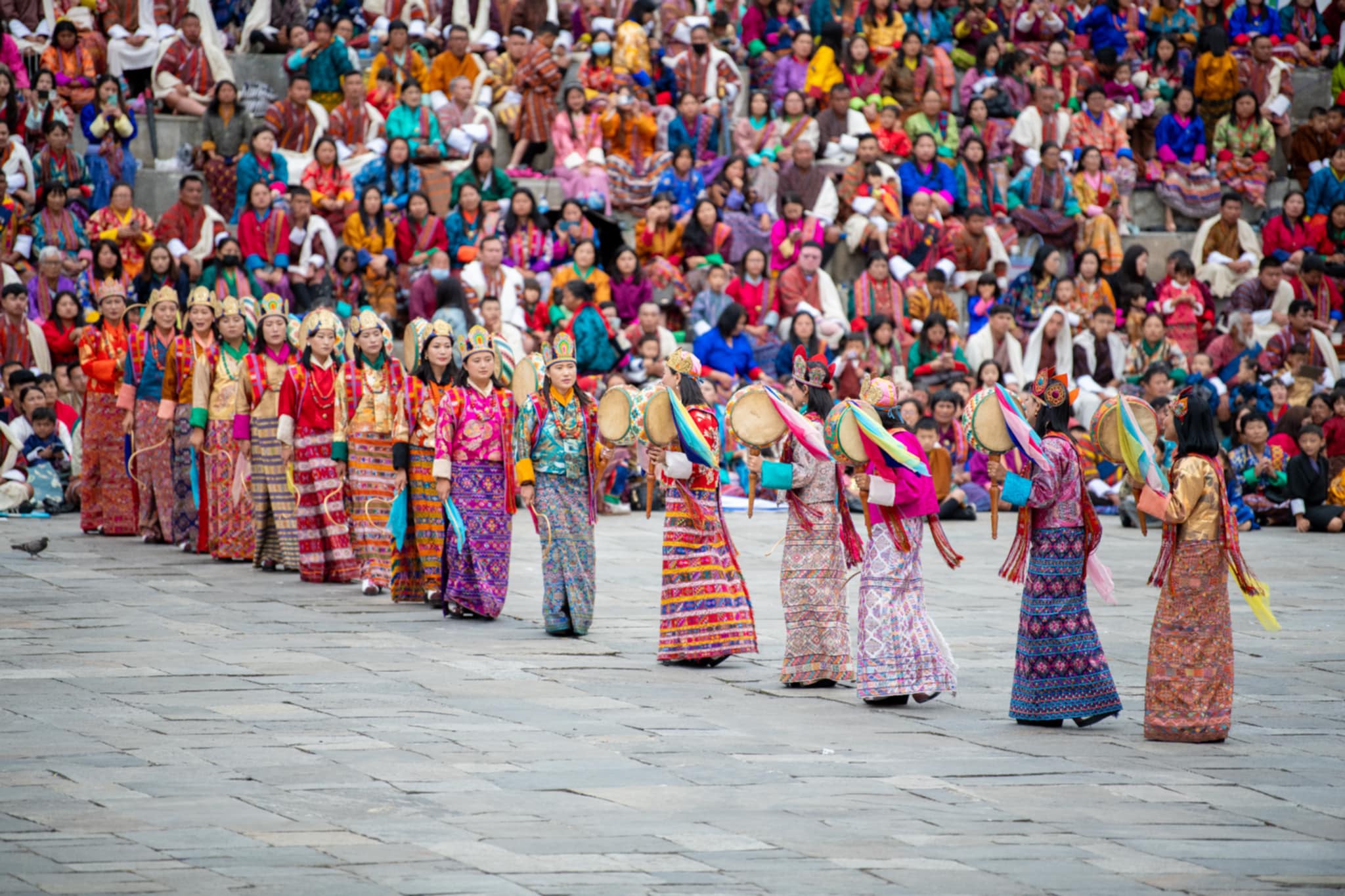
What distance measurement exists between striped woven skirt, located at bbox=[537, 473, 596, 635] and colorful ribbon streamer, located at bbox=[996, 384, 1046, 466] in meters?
2.92

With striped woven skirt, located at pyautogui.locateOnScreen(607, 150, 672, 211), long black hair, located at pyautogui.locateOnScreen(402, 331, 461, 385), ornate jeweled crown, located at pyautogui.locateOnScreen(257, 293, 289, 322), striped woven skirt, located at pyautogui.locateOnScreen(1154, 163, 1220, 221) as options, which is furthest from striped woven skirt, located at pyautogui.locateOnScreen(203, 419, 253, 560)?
striped woven skirt, located at pyautogui.locateOnScreen(1154, 163, 1220, 221)

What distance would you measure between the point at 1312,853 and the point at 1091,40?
17.1 m

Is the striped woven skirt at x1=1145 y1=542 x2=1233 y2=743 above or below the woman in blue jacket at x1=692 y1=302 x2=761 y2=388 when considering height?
below

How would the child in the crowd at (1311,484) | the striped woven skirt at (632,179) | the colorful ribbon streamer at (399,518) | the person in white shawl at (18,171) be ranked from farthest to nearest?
the striped woven skirt at (632,179) < the person in white shawl at (18,171) < the child in the crowd at (1311,484) < the colorful ribbon streamer at (399,518)

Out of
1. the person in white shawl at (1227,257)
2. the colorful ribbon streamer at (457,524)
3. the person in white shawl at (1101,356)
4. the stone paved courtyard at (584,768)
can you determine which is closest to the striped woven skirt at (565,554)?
the stone paved courtyard at (584,768)

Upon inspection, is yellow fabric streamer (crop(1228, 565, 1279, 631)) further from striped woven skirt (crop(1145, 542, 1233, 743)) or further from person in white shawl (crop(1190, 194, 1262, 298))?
person in white shawl (crop(1190, 194, 1262, 298))

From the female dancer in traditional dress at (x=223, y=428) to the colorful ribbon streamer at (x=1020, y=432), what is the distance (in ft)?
22.1

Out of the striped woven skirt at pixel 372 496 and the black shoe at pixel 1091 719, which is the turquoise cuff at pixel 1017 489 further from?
the striped woven skirt at pixel 372 496

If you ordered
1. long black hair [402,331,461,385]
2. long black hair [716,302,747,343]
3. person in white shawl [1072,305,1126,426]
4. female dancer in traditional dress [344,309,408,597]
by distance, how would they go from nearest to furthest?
long black hair [402,331,461,385]
female dancer in traditional dress [344,309,408,597]
long black hair [716,302,747,343]
person in white shawl [1072,305,1126,426]

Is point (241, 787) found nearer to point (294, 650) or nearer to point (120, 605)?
point (294, 650)

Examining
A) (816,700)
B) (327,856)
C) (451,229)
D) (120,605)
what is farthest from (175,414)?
(327,856)

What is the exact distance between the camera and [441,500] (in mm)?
10961

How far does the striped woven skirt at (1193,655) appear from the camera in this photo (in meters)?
7.63

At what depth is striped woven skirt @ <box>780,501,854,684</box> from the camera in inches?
349
